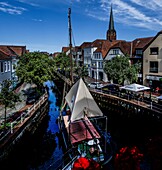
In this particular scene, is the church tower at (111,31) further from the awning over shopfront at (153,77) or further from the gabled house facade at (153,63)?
the awning over shopfront at (153,77)

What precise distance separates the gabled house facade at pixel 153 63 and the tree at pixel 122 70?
4.32m

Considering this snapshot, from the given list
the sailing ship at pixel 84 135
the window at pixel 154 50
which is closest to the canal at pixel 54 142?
the sailing ship at pixel 84 135

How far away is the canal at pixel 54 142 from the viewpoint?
1701 centimetres

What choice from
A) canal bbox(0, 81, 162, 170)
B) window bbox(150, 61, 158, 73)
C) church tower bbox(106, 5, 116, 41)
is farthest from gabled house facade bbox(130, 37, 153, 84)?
church tower bbox(106, 5, 116, 41)

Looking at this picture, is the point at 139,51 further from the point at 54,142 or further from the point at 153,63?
the point at 54,142

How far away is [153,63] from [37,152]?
99.3 ft

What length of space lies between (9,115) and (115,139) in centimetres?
1312

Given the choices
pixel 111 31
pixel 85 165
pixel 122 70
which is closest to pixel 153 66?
pixel 122 70

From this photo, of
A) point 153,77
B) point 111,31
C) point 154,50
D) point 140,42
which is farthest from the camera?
point 111,31

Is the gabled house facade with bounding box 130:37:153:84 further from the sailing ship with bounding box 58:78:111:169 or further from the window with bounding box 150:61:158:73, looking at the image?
the sailing ship with bounding box 58:78:111:169

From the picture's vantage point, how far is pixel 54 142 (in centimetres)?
2194

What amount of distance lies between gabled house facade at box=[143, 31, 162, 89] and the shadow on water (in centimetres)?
2357

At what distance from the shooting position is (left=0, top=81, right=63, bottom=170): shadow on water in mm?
16922

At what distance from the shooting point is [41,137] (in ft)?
77.3
